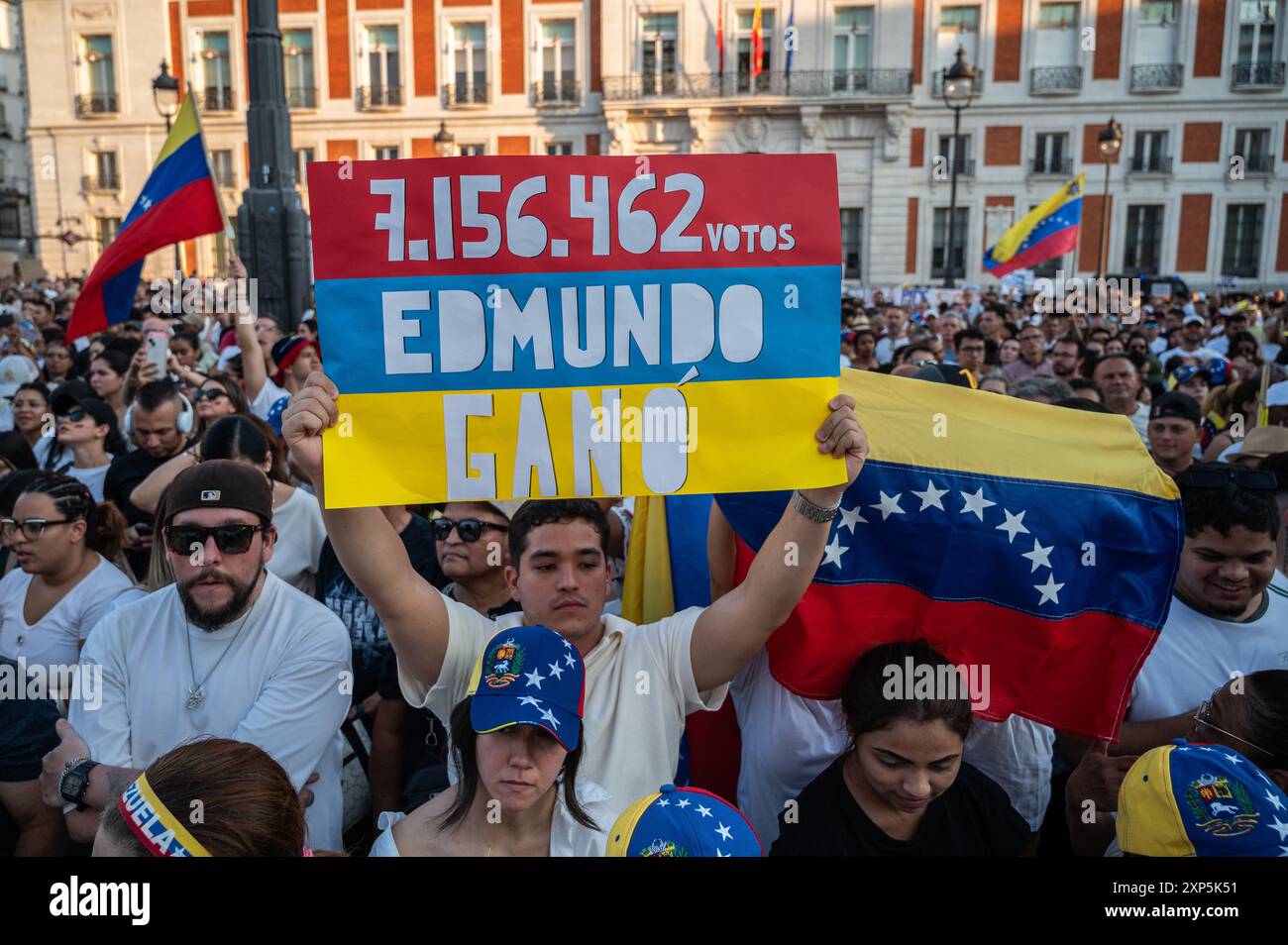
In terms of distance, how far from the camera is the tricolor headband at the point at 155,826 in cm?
160

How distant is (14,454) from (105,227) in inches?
1420

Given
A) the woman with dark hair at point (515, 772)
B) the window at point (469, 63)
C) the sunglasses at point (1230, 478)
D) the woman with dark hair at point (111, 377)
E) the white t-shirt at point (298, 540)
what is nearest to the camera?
the woman with dark hair at point (515, 772)

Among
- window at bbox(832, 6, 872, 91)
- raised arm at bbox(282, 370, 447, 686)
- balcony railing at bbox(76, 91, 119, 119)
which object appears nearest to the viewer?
raised arm at bbox(282, 370, 447, 686)

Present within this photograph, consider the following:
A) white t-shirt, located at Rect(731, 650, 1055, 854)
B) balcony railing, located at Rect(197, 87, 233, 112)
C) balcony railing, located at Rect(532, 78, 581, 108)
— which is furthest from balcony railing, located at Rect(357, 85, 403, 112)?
white t-shirt, located at Rect(731, 650, 1055, 854)

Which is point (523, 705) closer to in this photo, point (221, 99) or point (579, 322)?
point (579, 322)

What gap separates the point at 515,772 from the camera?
1.93m

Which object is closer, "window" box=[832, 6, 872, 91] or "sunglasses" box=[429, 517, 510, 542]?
"sunglasses" box=[429, 517, 510, 542]

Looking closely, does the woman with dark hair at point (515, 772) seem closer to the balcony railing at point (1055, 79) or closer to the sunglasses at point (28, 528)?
the sunglasses at point (28, 528)

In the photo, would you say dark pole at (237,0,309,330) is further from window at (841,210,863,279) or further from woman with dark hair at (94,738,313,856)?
window at (841,210,863,279)

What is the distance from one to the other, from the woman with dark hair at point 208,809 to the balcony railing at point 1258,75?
37157mm

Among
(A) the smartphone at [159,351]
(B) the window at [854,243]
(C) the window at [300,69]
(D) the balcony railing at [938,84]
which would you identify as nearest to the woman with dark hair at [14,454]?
(A) the smartphone at [159,351]

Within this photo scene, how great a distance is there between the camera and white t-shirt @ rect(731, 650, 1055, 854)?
257 centimetres

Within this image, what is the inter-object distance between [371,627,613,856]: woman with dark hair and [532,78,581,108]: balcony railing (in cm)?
3314
